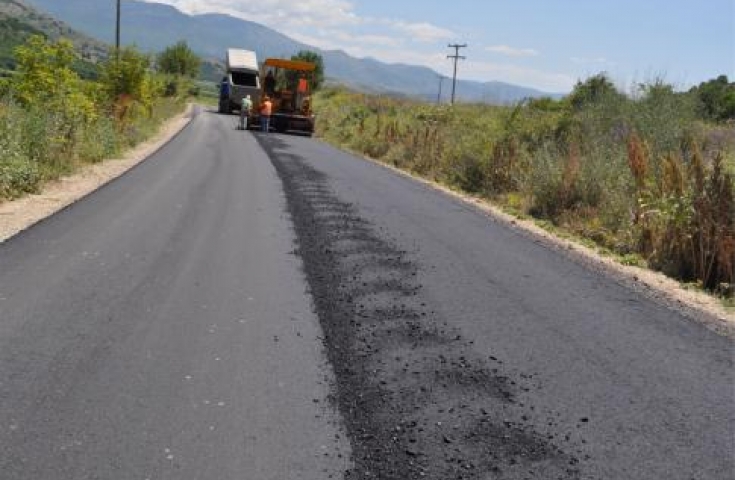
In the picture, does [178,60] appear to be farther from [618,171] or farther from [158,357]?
[158,357]

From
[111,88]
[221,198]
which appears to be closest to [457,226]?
[221,198]

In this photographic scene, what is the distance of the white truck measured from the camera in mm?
43094

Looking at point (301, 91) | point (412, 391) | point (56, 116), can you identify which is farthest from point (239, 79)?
point (412, 391)

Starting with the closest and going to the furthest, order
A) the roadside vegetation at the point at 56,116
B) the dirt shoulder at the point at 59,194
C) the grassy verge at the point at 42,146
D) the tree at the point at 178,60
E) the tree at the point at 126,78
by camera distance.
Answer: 1. the dirt shoulder at the point at 59,194
2. the grassy verge at the point at 42,146
3. the roadside vegetation at the point at 56,116
4. the tree at the point at 126,78
5. the tree at the point at 178,60

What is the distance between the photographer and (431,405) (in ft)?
15.4

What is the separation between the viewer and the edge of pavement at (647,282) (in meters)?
7.68

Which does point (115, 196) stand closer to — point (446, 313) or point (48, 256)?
point (48, 256)

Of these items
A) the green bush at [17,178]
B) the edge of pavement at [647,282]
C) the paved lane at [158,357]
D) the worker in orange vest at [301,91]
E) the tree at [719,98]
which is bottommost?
the paved lane at [158,357]

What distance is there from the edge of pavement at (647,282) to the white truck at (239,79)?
3171cm

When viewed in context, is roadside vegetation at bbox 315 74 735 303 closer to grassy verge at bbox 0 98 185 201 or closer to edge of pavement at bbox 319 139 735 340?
edge of pavement at bbox 319 139 735 340

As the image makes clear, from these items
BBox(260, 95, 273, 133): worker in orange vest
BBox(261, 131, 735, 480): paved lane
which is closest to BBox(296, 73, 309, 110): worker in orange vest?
BBox(260, 95, 273, 133): worker in orange vest

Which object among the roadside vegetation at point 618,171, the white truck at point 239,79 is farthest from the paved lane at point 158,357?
the white truck at point 239,79

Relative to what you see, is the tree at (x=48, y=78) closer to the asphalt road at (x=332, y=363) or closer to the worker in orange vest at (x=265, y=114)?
the asphalt road at (x=332, y=363)

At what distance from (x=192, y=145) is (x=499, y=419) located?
20.0 metres
